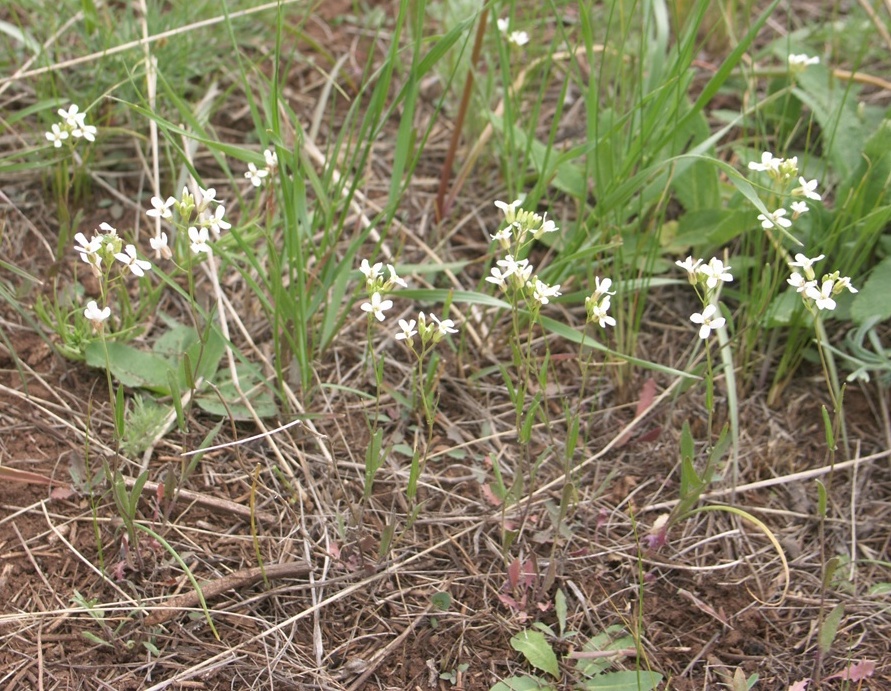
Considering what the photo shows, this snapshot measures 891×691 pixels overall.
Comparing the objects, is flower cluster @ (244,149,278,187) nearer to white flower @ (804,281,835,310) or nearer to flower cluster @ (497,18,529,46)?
flower cluster @ (497,18,529,46)

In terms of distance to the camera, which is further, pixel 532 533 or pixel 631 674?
pixel 532 533

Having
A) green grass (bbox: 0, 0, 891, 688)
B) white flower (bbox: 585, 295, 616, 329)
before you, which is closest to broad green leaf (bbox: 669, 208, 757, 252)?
green grass (bbox: 0, 0, 891, 688)

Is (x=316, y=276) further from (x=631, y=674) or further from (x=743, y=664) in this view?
(x=743, y=664)

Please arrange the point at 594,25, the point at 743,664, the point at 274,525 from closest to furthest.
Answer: the point at 743,664 < the point at 274,525 < the point at 594,25

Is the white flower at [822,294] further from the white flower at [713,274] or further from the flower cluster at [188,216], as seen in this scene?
the flower cluster at [188,216]

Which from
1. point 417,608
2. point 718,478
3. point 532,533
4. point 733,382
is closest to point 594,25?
point 733,382

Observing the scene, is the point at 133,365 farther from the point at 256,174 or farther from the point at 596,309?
the point at 596,309

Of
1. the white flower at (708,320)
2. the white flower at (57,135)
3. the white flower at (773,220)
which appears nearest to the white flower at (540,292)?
the white flower at (708,320)
